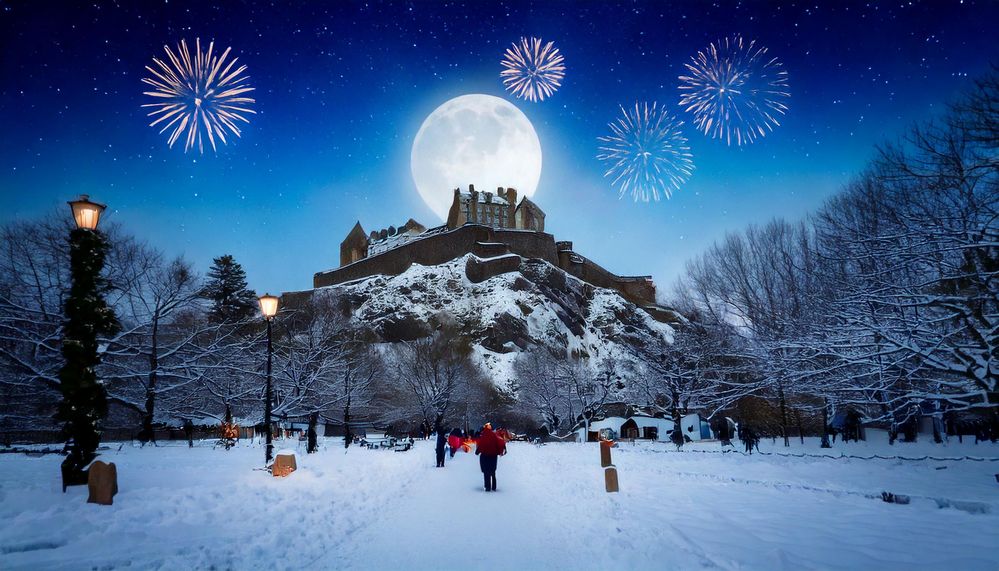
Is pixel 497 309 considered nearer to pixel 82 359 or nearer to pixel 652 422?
pixel 652 422

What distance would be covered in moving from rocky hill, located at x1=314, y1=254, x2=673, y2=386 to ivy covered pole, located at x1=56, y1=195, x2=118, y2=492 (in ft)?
276

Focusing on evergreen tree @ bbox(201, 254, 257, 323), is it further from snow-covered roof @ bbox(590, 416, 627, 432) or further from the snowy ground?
the snowy ground

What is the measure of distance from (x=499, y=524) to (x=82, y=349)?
8.23 m

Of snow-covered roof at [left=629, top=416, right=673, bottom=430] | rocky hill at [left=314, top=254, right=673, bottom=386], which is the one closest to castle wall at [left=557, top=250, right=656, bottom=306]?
rocky hill at [left=314, top=254, right=673, bottom=386]

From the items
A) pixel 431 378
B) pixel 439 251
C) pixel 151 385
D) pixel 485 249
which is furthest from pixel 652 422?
pixel 439 251

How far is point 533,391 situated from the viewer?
6794 centimetres

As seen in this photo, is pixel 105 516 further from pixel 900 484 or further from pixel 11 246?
pixel 11 246

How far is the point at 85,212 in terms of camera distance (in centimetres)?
964

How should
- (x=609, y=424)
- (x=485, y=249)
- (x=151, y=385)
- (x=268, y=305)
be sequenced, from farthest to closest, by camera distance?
(x=485, y=249), (x=609, y=424), (x=151, y=385), (x=268, y=305)

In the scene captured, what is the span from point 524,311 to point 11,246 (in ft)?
290

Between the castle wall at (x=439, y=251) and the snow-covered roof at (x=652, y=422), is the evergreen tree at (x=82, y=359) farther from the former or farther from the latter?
the castle wall at (x=439, y=251)

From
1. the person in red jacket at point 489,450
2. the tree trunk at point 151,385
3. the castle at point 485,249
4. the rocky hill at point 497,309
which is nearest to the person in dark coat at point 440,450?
the person in red jacket at point 489,450

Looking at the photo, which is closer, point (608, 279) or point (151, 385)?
point (151, 385)

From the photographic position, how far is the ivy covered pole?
9.05 metres
